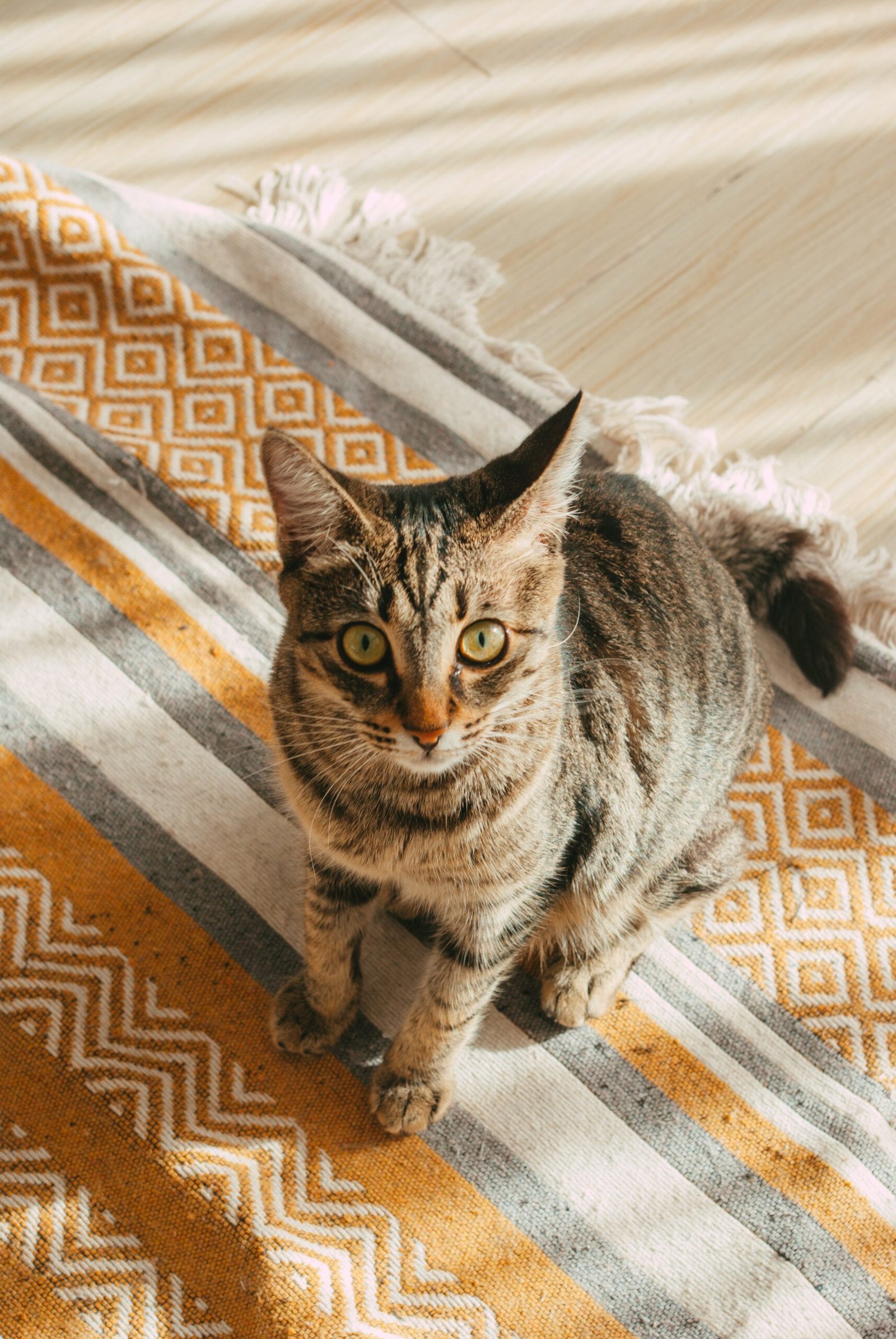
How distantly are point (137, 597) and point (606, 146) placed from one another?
1174 mm

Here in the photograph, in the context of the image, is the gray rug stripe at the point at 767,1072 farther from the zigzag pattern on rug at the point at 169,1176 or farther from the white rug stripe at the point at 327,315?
the white rug stripe at the point at 327,315

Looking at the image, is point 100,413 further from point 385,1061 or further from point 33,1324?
point 33,1324

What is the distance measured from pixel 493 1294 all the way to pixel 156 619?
2.88 feet

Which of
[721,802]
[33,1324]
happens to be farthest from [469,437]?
[33,1324]

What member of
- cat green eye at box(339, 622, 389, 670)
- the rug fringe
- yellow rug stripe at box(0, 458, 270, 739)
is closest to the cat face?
cat green eye at box(339, 622, 389, 670)

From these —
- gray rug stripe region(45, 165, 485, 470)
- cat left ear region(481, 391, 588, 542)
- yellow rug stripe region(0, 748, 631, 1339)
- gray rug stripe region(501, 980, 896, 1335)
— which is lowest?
yellow rug stripe region(0, 748, 631, 1339)

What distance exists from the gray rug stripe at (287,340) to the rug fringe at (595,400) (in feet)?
0.57

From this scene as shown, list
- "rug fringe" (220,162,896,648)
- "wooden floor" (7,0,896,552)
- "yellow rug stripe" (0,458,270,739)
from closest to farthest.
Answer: "yellow rug stripe" (0,458,270,739) → "rug fringe" (220,162,896,648) → "wooden floor" (7,0,896,552)

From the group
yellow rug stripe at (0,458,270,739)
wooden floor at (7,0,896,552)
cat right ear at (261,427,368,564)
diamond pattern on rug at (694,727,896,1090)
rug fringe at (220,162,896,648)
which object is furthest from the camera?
wooden floor at (7,0,896,552)

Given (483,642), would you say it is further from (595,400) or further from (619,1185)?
(595,400)

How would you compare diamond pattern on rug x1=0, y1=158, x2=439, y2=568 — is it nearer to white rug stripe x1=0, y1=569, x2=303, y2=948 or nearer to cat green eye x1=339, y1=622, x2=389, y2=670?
white rug stripe x1=0, y1=569, x2=303, y2=948

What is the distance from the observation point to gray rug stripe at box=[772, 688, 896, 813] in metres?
1.38

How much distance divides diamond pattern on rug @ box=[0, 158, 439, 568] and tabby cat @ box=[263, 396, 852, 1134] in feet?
1.73

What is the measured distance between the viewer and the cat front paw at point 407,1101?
1.11m
